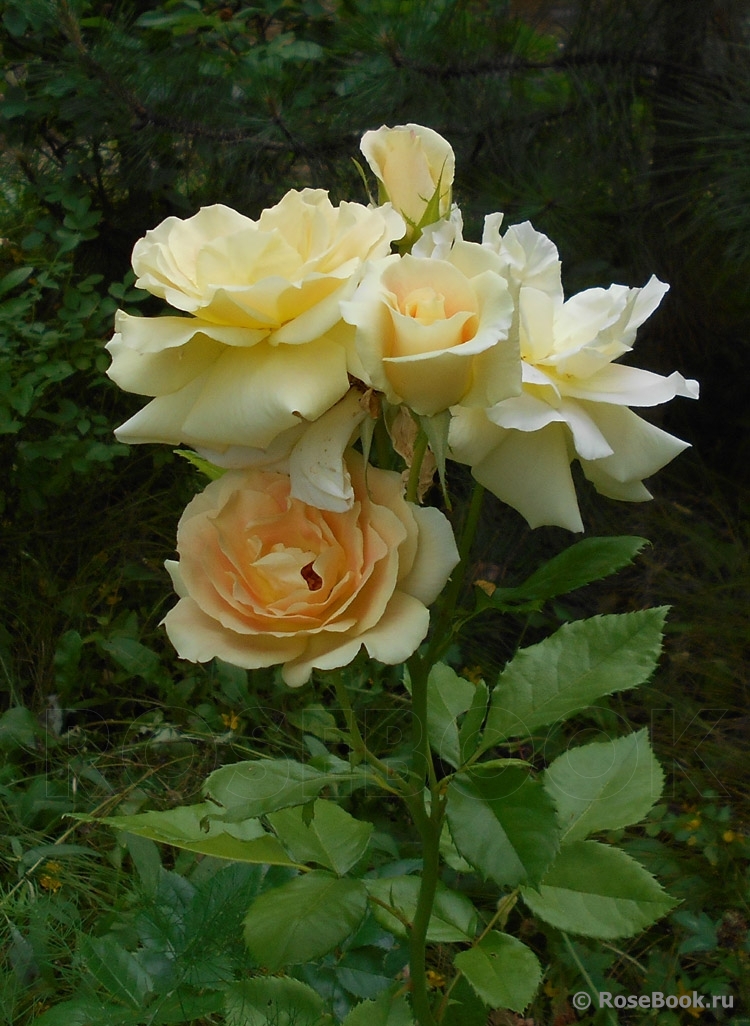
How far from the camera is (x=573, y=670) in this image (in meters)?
0.63

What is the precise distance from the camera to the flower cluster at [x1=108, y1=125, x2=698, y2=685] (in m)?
0.41

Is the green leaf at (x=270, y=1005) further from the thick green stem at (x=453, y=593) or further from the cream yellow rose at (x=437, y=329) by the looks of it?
the cream yellow rose at (x=437, y=329)

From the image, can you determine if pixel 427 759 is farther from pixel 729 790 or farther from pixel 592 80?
pixel 592 80

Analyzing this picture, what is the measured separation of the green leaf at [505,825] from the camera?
1.66 feet

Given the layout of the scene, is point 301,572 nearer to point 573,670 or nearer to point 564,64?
point 573,670

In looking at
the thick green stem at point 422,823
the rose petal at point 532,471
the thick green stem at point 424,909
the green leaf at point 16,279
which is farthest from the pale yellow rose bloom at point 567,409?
the green leaf at point 16,279

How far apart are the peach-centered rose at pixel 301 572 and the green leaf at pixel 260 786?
0.10m

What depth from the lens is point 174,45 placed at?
146 centimetres

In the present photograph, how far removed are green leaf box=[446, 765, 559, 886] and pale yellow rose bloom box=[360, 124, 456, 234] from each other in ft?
1.08

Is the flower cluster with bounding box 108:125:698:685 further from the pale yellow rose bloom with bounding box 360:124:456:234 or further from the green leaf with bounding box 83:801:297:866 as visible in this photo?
the green leaf with bounding box 83:801:297:866

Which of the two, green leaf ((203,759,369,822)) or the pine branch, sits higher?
the pine branch

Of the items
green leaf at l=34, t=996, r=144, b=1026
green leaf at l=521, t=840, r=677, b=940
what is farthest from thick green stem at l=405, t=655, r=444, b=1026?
green leaf at l=34, t=996, r=144, b=1026

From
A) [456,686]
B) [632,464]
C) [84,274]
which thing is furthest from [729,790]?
[84,274]

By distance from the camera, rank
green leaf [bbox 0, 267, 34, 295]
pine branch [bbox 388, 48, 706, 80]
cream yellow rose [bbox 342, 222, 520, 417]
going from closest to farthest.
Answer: cream yellow rose [bbox 342, 222, 520, 417], pine branch [bbox 388, 48, 706, 80], green leaf [bbox 0, 267, 34, 295]
